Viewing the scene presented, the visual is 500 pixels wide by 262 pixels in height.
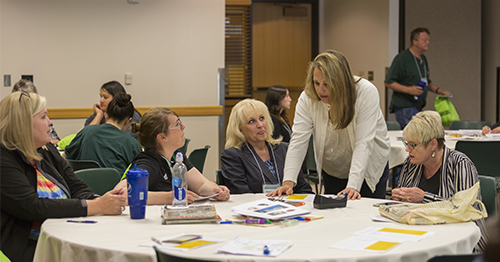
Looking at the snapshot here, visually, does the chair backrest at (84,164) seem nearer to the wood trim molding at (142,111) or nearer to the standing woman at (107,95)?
the standing woman at (107,95)

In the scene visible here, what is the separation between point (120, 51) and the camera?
6633 mm

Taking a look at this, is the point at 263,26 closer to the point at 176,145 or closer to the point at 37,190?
the point at 176,145

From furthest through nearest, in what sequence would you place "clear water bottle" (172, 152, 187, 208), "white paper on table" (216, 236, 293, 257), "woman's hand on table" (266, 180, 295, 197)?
"woman's hand on table" (266, 180, 295, 197) < "clear water bottle" (172, 152, 187, 208) < "white paper on table" (216, 236, 293, 257)

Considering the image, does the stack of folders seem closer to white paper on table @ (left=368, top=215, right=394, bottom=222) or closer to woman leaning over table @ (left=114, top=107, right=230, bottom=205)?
woman leaning over table @ (left=114, top=107, right=230, bottom=205)

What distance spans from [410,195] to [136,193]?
→ 134 cm

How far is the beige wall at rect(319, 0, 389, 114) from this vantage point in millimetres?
8086

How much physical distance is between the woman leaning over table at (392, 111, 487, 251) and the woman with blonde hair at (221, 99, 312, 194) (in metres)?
0.83

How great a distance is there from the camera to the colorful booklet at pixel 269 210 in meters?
2.26

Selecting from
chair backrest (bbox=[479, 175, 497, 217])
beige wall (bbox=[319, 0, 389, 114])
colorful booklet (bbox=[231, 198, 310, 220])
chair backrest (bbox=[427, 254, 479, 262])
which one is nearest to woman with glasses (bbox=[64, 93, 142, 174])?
colorful booklet (bbox=[231, 198, 310, 220])

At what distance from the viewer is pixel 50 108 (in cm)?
640

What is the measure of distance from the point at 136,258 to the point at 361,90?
1.70 metres

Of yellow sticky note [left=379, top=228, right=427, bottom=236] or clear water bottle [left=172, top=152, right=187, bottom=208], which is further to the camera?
clear water bottle [left=172, top=152, right=187, bottom=208]

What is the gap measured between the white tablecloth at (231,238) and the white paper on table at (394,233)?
0.03m

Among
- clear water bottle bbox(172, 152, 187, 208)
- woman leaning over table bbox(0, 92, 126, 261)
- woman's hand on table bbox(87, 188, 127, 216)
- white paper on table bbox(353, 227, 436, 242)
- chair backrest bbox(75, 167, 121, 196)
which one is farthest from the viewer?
chair backrest bbox(75, 167, 121, 196)
